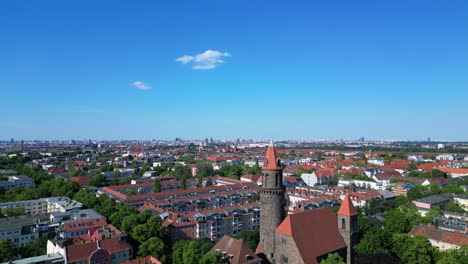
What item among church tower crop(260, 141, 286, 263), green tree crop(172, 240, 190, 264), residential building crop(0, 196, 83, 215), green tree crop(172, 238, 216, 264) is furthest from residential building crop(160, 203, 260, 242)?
church tower crop(260, 141, 286, 263)

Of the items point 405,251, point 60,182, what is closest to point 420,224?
point 405,251

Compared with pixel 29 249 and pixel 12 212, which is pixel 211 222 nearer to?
pixel 29 249

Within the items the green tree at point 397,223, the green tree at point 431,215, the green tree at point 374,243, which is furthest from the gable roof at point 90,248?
the green tree at point 431,215

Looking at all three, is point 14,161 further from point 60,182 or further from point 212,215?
point 212,215

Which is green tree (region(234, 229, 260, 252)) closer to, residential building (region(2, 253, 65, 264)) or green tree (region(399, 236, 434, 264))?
green tree (region(399, 236, 434, 264))

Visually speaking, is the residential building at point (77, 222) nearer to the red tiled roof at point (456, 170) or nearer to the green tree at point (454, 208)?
the green tree at point (454, 208)
